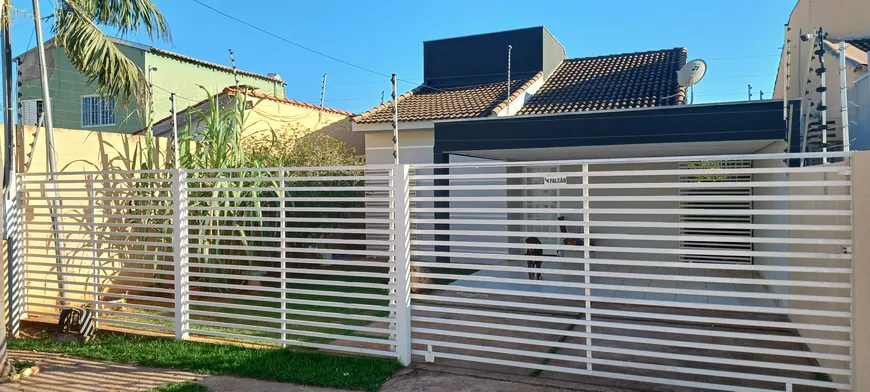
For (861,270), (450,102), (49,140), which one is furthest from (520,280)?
(450,102)

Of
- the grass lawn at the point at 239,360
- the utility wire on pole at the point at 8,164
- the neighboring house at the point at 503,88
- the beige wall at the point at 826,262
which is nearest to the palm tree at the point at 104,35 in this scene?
the utility wire on pole at the point at 8,164

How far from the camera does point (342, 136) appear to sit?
18406mm

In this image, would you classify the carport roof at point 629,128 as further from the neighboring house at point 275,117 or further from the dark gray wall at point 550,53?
the dark gray wall at point 550,53

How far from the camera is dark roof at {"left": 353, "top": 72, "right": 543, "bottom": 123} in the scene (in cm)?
1465

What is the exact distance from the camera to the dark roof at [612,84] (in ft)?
46.9

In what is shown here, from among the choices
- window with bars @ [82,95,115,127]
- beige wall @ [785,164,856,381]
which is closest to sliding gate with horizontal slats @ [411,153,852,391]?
beige wall @ [785,164,856,381]

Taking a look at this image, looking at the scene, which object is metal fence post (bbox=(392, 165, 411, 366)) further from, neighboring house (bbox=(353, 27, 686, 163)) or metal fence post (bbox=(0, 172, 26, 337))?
neighboring house (bbox=(353, 27, 686, 163))

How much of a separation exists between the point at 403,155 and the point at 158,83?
8.22 meters

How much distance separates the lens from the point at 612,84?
1625cm

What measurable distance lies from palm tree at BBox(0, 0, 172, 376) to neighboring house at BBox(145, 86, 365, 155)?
3.45 meters

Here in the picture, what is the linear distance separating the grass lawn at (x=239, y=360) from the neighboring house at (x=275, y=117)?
6512mm

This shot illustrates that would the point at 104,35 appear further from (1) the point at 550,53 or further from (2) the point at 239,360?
(1) the point at 550,53

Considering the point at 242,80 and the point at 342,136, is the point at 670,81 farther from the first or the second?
the point at 242,80

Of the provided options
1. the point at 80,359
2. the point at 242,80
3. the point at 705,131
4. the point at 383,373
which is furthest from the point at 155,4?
the point at 242,80
